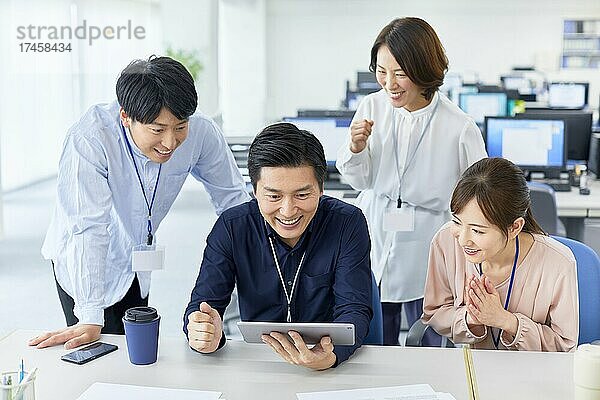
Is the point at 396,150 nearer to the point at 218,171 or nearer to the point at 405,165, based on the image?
the point at 405,165

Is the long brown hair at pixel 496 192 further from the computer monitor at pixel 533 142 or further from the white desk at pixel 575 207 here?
the computer monitor at pixel 533 142

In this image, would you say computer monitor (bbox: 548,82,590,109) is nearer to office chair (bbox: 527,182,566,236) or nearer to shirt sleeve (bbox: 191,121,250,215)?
office chair (bbox: 527,182,566,236)

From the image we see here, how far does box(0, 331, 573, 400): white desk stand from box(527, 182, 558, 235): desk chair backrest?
1932 millimetres

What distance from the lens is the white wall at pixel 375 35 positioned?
47.6 ft

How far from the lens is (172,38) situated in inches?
343

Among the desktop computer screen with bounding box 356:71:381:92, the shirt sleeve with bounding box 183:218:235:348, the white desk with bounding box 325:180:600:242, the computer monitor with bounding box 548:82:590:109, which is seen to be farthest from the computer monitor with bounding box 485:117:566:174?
the computer monitor with bounding box 548:82:590:109

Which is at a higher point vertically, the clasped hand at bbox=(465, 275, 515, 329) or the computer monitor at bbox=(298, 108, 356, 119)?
the computer monitor at bbox=(298, 108, 356, 119)

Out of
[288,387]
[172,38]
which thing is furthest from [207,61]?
[288,387]

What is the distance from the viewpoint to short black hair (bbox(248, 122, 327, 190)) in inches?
78.1

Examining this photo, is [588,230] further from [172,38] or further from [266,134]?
[172,38]

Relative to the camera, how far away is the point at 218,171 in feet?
8.48

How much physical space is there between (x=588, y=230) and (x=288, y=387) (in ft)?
10.9

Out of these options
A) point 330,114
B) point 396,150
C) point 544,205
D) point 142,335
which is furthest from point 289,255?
point 330,114

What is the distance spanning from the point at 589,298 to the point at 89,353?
4.49 feet
